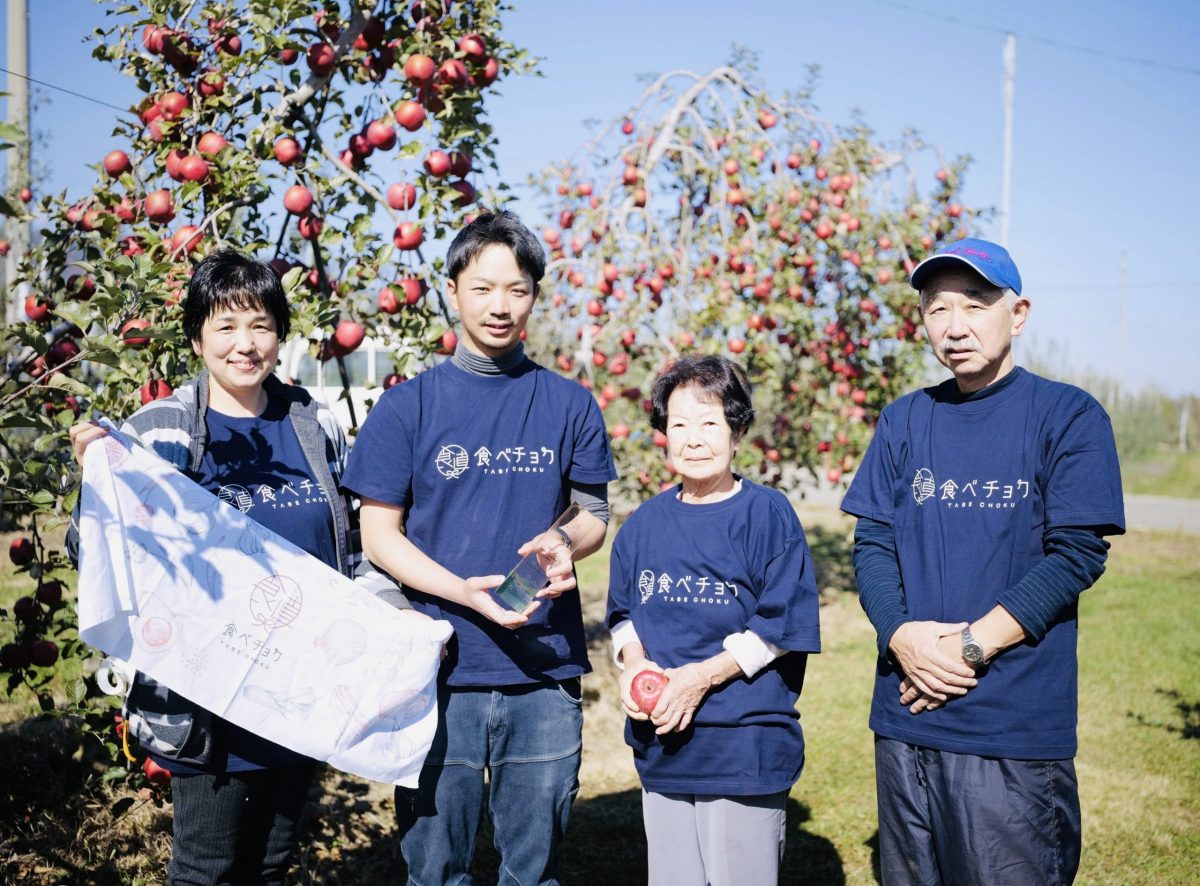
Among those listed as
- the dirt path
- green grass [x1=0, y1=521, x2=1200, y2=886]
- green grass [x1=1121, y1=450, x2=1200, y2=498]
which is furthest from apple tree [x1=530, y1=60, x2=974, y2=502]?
green grass [x1=1121, y1=450, x2=1200, y2=498]

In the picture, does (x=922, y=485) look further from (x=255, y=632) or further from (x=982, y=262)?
(x=255, y=632)

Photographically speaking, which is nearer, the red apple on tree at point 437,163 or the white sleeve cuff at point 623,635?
the white sleeve cuff at point 623,635

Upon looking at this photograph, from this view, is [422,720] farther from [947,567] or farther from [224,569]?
[947,567]

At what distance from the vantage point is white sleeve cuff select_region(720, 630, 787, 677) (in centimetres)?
199

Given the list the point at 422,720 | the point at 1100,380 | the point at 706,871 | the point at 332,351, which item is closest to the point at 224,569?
the point at 422,720

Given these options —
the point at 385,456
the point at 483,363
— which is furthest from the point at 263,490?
the point at 483,363

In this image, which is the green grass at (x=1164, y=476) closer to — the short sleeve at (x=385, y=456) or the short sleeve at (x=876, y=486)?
the short sleeve at (x=876, y=486)

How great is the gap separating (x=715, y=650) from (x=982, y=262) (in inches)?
36.9

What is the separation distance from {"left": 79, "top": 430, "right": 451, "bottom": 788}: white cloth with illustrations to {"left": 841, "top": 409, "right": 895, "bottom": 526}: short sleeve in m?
0.91

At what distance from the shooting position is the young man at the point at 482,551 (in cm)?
200

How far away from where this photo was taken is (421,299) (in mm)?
2898

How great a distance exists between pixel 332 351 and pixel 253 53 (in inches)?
33.7

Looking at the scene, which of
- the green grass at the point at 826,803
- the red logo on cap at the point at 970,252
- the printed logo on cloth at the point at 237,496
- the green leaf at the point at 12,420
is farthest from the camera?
the green grass at the point at 826,803

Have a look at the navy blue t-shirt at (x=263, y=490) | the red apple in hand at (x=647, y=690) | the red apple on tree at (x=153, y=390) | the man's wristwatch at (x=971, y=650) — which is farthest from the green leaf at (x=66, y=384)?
the man's wristwatch at (x=971, y=650)
